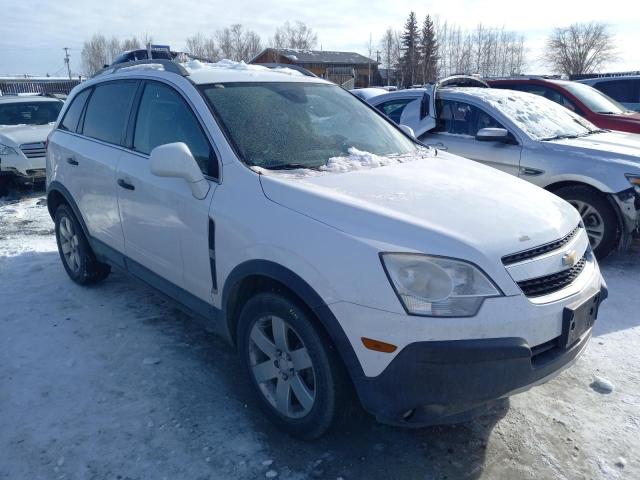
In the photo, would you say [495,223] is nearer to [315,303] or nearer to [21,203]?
[315,303]

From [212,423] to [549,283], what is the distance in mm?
1826

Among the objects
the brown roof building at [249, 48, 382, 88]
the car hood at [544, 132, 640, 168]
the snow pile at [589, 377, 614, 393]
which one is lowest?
the snow pile at [589, 377, 614, 393]

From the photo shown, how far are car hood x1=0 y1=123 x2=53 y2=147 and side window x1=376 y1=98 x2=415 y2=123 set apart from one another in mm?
5888

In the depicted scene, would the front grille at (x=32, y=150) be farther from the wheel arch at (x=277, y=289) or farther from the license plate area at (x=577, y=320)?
the license plate area at (x=577, y=320)

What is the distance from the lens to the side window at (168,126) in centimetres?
293

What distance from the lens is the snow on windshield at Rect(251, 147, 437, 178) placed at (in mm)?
2727

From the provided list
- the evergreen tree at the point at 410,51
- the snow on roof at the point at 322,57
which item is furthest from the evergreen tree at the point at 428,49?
the snow on roof at the point at 322,57

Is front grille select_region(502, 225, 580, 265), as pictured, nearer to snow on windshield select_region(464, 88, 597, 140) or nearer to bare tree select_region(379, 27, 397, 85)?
snow on windshield select_region(464, 88, 597, 140)

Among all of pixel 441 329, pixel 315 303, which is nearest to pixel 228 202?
pixel 315 303

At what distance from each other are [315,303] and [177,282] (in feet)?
4.28

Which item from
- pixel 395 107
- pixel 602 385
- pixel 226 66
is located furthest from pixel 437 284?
pixel 395 107

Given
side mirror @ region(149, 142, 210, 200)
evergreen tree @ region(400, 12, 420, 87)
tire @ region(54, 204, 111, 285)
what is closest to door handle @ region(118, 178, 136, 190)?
side mirror @ region(149, 142, 210, 200)

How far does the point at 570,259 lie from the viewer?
2416mm

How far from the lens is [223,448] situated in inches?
101
